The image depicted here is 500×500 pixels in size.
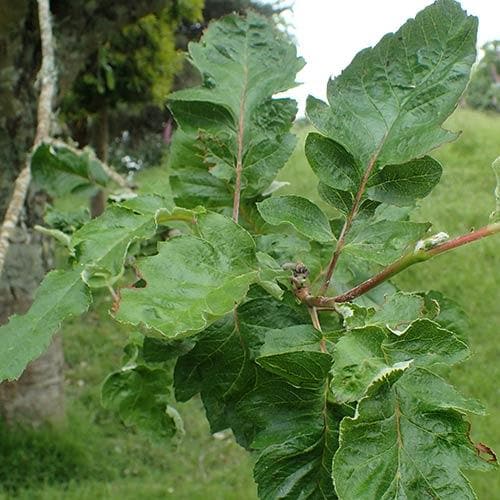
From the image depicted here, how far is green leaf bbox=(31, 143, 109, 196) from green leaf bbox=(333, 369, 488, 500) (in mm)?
651

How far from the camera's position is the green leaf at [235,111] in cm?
80

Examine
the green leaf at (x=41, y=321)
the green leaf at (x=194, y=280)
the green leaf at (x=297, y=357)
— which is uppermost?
the green leaf at (x=194, y=280)

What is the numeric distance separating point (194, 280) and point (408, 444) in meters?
0.19

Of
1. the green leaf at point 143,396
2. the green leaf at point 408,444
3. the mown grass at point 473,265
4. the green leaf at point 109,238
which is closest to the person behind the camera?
the green leaf at point 408,444

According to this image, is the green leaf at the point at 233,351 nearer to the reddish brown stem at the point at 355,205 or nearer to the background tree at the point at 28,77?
the reddish brown stem at the point at 355,205

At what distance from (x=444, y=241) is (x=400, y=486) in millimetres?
188

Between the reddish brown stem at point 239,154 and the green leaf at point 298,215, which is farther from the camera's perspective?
the reddish brown stem at point 239,154

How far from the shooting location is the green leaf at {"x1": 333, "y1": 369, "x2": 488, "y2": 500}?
47 cm

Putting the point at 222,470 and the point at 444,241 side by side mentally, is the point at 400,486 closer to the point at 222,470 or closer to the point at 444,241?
the point at 444,241

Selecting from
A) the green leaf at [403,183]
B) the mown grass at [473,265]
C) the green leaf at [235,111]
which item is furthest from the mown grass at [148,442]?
the green leaf at [403,183]

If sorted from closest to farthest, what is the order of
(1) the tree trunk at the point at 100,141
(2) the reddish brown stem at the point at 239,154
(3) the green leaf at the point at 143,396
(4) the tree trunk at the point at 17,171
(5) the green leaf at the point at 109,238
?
1. (5) the green leaf at the point at 109,238
2. (2) the reddish brown stem at the point at 239,154
3. (3) the green leaf at the point at 143,396
4. (4) the tree trunk at the point at 17,171
5. (1) the tree trunk at the point at 100,141

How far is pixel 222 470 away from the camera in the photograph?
3.49 meters

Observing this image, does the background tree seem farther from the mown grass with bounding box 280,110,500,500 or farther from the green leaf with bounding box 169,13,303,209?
the mown grass with bounding box 280,110,500,500

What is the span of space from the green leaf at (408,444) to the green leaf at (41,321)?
0.74ft
